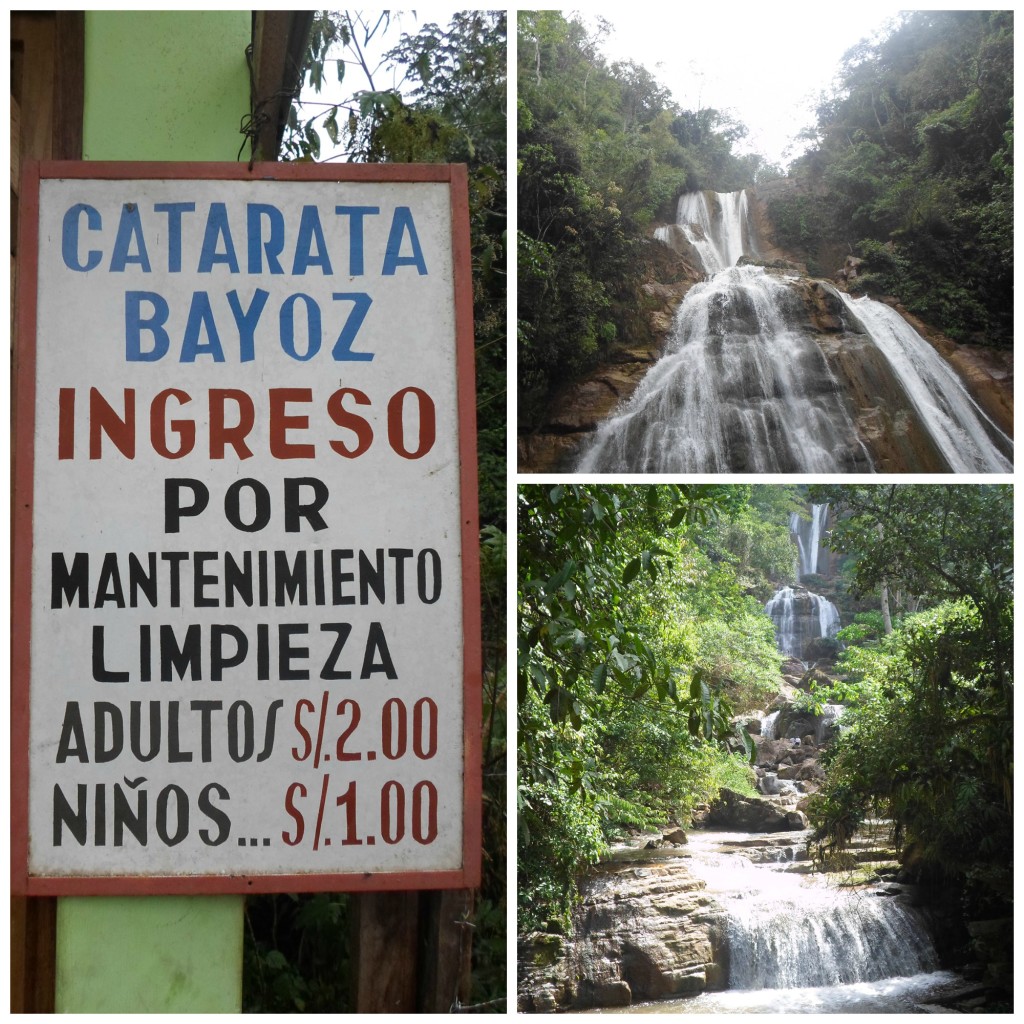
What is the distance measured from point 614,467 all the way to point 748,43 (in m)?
0.93

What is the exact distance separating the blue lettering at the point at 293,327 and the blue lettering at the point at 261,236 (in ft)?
0.19

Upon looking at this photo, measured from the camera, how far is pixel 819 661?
2.00 m

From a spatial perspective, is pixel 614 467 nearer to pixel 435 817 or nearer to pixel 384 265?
pixel 384 265

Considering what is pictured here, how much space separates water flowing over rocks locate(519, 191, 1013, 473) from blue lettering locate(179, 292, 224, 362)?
82cm

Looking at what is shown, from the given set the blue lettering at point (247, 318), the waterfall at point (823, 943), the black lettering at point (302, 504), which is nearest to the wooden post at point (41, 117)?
the blue lettering at point (247, 318)

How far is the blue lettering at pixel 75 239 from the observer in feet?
4.87

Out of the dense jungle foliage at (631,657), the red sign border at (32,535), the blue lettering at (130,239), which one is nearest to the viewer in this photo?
the red sign border at (32,535)

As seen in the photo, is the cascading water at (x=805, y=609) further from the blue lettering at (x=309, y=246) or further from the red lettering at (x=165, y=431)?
the red lettering at (x=165, y=431)

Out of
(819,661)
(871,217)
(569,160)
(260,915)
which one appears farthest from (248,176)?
(260,915)

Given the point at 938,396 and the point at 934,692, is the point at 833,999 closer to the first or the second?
the point at 934,692

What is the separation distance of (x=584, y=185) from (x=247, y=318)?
2.79ft

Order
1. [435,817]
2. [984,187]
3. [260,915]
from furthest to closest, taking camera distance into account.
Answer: [260,915]
[984,187]
[435,817]

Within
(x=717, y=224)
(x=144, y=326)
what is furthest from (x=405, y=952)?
(x=717, y=224)

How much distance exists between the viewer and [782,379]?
6.42 feet
